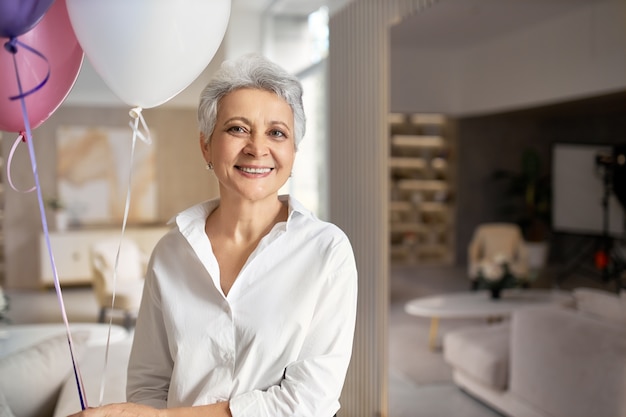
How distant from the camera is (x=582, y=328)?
3051 millimetres

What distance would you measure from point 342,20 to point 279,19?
3307 mm

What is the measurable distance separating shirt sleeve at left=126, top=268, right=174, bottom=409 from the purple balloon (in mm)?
523

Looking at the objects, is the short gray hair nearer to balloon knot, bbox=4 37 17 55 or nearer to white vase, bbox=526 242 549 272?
balloon knot, bbox=4 37 17 55

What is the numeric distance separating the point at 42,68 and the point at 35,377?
1273 millimetres

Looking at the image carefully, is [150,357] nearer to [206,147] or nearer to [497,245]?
[206,147]

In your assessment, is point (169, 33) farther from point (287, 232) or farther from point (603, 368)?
point (603, 368)

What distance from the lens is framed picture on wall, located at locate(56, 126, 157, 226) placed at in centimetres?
755

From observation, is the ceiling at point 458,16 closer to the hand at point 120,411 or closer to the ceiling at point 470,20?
the ceiling at point 470,20

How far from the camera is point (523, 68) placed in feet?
20.9

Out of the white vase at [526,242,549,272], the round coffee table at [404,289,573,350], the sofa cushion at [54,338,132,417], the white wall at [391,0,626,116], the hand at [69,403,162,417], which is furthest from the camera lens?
the white vase at [526,242,549,272]

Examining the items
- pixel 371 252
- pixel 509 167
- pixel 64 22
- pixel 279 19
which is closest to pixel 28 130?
pixel 64 22

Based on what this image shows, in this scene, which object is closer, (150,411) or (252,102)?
(150,411)

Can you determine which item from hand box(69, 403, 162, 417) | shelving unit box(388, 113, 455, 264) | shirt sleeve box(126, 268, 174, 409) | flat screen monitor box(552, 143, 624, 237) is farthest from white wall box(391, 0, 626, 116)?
hand box(69, 403, 162, 417)

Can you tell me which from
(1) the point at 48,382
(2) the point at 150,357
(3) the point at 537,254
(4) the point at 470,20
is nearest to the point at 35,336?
(1) the point at 48,382
